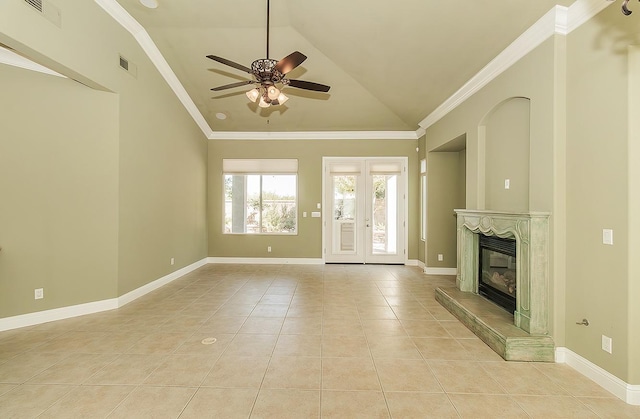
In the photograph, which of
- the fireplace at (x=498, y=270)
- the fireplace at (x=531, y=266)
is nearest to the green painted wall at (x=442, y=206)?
the fireplace at (x=498, y=270)

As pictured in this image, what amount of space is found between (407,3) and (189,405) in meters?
4.11

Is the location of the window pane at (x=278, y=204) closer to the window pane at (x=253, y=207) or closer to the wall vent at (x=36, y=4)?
the window pane at (x=253, y=207)

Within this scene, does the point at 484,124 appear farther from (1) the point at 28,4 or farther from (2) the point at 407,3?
(1) the point at 28,4

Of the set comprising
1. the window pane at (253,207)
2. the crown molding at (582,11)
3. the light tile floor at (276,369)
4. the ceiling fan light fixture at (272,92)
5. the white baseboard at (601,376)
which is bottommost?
the light tile floor at (276,369)

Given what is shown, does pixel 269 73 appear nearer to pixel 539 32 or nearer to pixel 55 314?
pixel 539 32

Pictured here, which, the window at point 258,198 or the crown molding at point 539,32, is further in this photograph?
the window at point 258,198

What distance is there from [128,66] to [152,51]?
0.68 m

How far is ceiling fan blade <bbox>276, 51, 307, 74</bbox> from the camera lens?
2840 millimetres

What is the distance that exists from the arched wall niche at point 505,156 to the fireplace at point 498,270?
423 millimetres

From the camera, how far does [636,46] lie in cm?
207

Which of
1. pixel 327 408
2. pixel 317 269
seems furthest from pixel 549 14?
pixel 317 269

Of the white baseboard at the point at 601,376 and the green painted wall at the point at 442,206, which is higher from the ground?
the green painted wall at the point at 442,206

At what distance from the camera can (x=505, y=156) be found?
348 cm

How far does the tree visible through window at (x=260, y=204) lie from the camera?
695 cm
